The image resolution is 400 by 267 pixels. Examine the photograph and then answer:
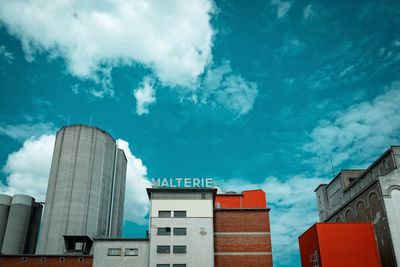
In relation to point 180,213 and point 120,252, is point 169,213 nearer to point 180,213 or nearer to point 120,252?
point 180,213

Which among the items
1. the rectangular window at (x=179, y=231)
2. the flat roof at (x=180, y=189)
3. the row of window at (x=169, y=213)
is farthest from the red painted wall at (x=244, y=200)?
the rectangular window at (x=179, y=231)

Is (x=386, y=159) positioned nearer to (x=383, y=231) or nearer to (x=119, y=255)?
(x=383, y=231)

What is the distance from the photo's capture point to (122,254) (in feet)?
189

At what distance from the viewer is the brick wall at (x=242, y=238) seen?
5912cm

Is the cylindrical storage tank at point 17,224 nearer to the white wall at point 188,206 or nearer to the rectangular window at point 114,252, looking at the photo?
the rectangular window at point 114,252

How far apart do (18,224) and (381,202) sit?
7225 cm

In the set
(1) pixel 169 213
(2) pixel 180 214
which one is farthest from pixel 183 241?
(1) pixel 169 213

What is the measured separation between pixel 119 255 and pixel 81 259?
6.03 metres

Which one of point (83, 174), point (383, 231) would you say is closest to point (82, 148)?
point (83, 174)

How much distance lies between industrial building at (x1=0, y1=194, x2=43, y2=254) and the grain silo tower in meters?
10.2

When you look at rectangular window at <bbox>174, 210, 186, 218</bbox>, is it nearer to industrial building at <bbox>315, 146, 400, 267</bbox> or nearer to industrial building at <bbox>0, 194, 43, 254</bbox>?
industrial building at <bbox>315, 146, 400, 267</bbox>

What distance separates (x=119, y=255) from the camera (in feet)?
189

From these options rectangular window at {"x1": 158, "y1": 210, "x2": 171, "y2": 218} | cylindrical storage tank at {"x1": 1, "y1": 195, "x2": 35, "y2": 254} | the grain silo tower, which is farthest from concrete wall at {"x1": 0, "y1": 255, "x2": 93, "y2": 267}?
cylindrical storage tank at {"x1": 1, "y1": 195, "x2": 35, "y2": 254}

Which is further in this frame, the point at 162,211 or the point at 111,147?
the point at 111,147
